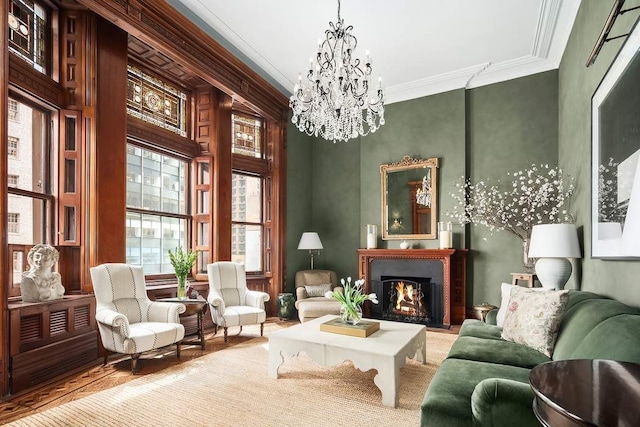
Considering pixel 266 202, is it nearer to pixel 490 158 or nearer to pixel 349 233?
pixel 349 233

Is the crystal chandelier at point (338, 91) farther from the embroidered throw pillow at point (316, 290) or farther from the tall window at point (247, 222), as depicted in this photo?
the embroidered throw pillow at point (316, 290)

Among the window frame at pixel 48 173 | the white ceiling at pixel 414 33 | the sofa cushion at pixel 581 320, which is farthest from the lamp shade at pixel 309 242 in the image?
the sofa cushion at pixel 581 320

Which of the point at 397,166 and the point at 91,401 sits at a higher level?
the point at 397,166

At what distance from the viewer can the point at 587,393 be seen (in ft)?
3.69

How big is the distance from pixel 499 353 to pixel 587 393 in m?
1.47

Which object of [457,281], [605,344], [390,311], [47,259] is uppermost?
[47,259]

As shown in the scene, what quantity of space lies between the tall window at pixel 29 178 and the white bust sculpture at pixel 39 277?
0.31 meters

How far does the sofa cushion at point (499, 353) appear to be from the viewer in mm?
2378

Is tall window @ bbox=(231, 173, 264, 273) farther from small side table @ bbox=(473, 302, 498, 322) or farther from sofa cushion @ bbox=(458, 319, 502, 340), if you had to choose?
sofa cushion @ bbox=(458, 319, 502, 340)

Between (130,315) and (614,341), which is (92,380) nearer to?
(130,315)

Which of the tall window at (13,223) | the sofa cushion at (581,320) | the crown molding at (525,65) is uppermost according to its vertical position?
the crown molding at (525,65)

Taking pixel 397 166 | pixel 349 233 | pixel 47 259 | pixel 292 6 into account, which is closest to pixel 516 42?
pixel 397 166

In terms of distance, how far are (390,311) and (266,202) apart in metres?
2.72

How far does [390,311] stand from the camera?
19.6 ft
